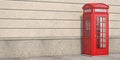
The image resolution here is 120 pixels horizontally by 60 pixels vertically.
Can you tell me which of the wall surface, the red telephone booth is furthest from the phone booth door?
the wall surface

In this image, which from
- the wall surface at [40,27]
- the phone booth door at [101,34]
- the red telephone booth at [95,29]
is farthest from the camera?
the phone booth door at [101,34]

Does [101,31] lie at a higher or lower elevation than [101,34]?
higher

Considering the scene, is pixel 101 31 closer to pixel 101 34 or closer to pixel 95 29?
pixel 101 34

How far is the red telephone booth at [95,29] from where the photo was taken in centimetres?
1181

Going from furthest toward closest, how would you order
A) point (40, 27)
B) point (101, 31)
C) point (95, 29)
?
point (101, 31), point (95, 29), point (40, 27)

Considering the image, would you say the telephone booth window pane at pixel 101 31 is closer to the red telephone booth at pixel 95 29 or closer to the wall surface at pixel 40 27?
the red telephone booth at pixel 95 29

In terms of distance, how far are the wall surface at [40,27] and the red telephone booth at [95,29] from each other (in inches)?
16.4

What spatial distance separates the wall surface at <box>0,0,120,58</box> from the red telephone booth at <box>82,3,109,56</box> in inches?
16.4

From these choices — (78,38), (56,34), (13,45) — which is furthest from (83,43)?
(13,45)

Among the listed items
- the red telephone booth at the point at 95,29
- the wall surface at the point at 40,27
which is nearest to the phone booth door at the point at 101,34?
the red telephone booth at the point at 95,29

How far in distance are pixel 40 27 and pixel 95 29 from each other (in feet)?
7.14

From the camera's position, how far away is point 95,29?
39.0 feet

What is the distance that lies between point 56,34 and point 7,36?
204cm

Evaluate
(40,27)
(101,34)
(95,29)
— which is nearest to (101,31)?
(101,34)
